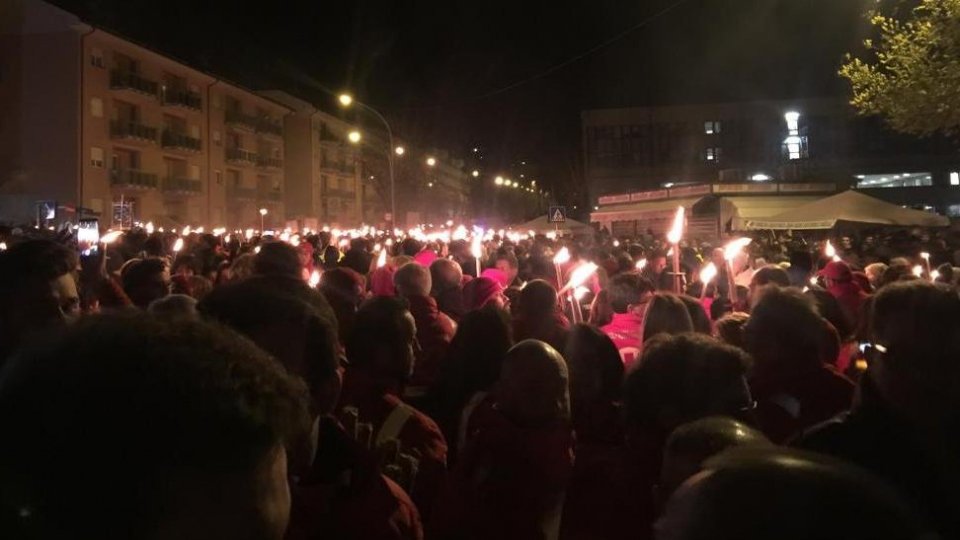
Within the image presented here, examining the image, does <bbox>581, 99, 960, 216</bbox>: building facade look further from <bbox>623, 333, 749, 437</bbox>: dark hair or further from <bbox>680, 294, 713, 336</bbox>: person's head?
<bbox>623, 333, 749, 437</bbox>: dark hair

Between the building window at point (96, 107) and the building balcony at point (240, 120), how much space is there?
15.0 m

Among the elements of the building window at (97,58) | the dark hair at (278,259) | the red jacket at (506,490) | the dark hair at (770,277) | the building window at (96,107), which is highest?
the building window at (97,58)

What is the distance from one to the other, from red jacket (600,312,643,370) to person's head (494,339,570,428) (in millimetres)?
2633

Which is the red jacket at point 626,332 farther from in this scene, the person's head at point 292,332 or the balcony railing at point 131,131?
the balcony railing at point 131,131

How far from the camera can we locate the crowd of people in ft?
3.41

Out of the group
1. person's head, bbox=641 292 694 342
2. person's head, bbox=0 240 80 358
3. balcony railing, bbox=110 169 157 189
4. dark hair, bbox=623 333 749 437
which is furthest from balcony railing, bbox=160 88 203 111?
dark hair, bbox=623 333 749 437

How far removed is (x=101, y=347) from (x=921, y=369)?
2.79 metres

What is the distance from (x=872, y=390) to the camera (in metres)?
2.81

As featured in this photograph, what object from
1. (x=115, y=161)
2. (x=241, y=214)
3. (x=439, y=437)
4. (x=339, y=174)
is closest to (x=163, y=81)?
(x=115, y=161)

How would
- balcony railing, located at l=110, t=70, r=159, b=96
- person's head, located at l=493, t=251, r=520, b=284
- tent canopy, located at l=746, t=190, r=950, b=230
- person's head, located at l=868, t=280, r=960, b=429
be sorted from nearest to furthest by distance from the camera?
person's head, located at l=868, t=280, r=960, b=429 < person's head, located at l=493, t=251, r=520, b=284 < tent canopy, located at l=746, t=190, r=950, b=230 < balcony railing, located at l=110, t=70, r=159, b=96

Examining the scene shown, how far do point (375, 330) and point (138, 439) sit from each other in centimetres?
300

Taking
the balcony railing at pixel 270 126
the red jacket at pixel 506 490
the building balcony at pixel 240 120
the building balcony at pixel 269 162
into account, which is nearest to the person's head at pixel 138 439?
the red jacket at pixel 506 490

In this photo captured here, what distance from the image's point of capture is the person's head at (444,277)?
8.24m

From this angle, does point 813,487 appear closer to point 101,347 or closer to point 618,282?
point 101,347
